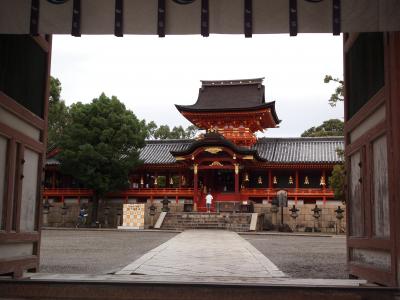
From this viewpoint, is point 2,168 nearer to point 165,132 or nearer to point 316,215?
point 316,215

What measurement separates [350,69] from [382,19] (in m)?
2.23

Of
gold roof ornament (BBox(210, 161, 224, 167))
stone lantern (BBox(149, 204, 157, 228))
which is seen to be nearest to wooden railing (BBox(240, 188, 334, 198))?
gold roof ornament (BBox(210, 161, 224, 167))

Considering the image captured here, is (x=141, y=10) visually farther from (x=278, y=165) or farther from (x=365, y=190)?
(x=278, y=165)

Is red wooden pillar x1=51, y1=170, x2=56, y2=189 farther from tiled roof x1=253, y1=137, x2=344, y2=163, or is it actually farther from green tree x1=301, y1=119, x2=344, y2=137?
green tree x1=301, y1=119, x2=344, y2=137

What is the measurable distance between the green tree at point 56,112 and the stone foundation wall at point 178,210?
28.7ft

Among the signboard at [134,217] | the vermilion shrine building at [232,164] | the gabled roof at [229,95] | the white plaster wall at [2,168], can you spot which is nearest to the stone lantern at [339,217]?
the vermilion shrine building at [232,164]

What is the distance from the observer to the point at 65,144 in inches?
1348

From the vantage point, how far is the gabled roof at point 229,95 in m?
40.4

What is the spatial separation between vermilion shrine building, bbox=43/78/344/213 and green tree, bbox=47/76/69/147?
277 inches

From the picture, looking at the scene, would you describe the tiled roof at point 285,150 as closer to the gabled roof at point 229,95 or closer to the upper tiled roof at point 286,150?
the upper tiled roof at point 286,150

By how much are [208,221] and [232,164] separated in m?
5.68

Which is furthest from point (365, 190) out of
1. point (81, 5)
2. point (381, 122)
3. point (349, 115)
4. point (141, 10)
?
point (81, 5)

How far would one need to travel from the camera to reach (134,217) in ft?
104

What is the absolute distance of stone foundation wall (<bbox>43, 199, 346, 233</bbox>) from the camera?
32219mm
